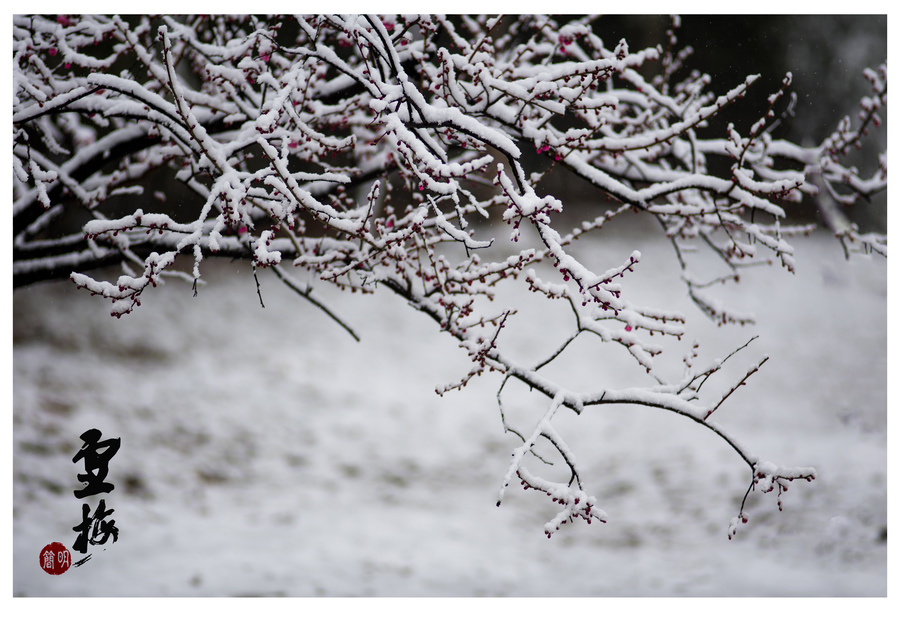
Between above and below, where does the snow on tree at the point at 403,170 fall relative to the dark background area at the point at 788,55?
below

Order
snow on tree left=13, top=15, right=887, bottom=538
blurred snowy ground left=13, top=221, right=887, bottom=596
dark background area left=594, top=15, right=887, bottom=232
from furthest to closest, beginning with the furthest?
blurred snowy ground left=13, top=221, right=887, bottom=596 < dark background area left=594, top=15, right=887, bottom=232 < snow on tree left=13, top=15, right=887, bottom=538

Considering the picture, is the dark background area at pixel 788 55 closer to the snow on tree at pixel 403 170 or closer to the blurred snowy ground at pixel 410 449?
the snow on tree at pixel 403 170

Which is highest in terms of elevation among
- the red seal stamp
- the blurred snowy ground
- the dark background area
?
the dark background area

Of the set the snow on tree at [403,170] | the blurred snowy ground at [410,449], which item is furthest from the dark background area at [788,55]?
the blurred snowy ground at [410,449]

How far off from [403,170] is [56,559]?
7.64 ft

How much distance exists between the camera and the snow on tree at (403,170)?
5.93 feet

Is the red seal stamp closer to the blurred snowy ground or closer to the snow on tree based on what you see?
the blurred snowy ground

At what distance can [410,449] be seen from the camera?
18.7 ft

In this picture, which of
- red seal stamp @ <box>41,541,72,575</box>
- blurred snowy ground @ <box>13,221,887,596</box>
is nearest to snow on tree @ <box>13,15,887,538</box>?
red seal stamp @ <box>41,541,72,575</box>

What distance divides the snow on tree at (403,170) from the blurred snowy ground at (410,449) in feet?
4.54

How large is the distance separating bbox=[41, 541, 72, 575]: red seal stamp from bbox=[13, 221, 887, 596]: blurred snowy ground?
1.5 inches

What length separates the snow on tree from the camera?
181 cm

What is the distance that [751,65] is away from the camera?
3432 millimetres
